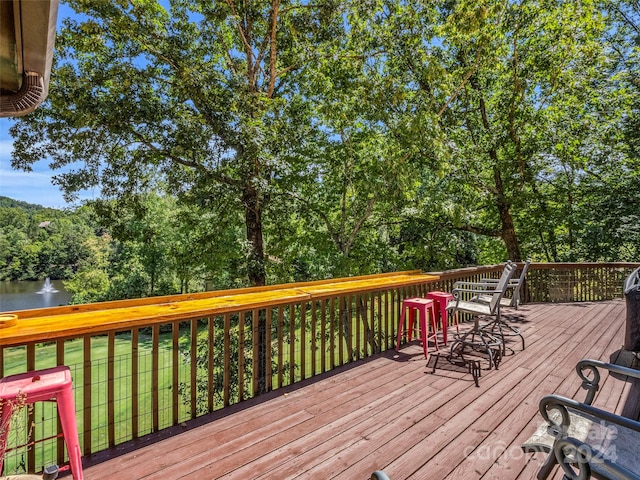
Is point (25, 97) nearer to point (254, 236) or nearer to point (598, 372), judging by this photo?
point (598, 372)

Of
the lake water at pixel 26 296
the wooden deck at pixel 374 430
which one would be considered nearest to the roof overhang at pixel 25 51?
the wooden deck at pixel 374 430

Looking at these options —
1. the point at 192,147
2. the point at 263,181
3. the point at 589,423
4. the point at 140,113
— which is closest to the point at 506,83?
the point at 263,181

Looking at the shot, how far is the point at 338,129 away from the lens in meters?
8.05

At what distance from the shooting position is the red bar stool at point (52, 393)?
1559 millimetres

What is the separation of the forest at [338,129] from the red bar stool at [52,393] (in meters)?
4.99

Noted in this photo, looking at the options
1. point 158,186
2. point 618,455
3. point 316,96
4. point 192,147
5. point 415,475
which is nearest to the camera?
point 618,455

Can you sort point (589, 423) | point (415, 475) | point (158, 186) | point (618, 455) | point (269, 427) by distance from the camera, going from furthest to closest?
point (158, 186), point (269, 427), point (415, 475), point (589, 423), point (618, 455)

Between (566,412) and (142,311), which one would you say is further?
(142,311)

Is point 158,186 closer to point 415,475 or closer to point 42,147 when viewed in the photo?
point 42,147

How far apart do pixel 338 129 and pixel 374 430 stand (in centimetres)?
689

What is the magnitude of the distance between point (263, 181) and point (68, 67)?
3.77 meters

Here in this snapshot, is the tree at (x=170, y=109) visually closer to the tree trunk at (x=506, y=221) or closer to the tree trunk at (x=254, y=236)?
the tree trunk at (x=254, y=236)

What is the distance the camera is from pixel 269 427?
2480mm

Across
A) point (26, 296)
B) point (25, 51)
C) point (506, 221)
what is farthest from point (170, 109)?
point (26, 296)
